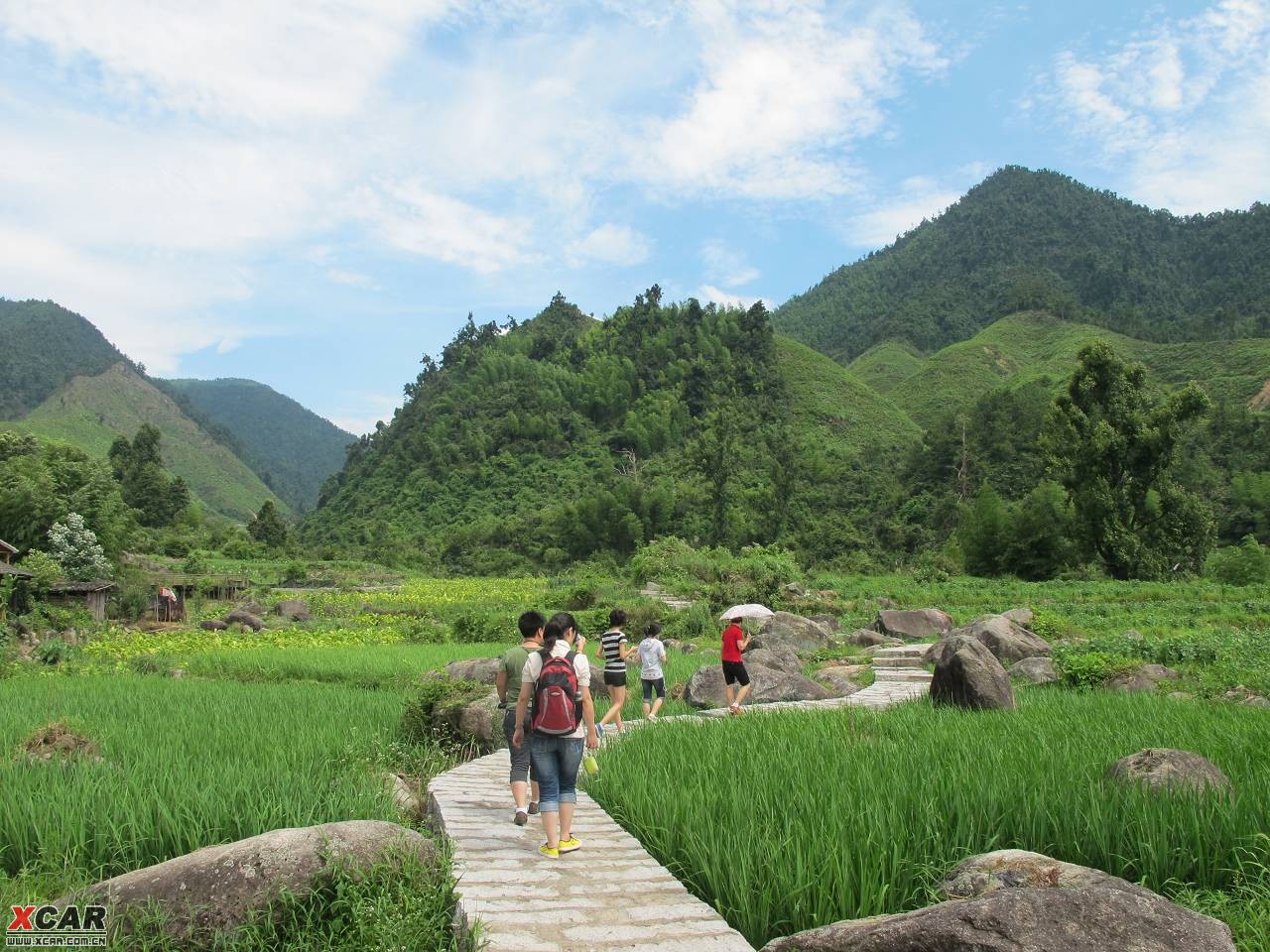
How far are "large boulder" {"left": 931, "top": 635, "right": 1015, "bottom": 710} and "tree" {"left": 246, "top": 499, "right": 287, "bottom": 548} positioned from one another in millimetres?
65100

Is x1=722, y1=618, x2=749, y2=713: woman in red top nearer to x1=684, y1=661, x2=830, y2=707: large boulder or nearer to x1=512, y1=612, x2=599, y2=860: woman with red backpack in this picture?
x1=684, y1=661, x2=830, y2=707: large boulder

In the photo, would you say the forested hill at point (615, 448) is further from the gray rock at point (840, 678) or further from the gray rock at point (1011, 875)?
the gray rock at point (1011, 875)

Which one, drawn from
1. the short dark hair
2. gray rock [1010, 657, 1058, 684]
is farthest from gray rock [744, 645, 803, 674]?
the short dark hair

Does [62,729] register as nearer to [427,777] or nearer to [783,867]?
[427,777]

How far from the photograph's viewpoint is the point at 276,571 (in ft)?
173

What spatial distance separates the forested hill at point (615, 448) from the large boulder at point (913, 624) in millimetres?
29370

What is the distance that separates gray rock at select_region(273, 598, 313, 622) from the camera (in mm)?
31764

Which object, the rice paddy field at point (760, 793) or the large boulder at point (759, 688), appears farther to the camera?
the large boulder at point (759, 688)

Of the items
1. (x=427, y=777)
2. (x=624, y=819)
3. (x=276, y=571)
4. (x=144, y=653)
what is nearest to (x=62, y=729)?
(x=427, y=777)

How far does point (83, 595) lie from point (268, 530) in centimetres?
4068

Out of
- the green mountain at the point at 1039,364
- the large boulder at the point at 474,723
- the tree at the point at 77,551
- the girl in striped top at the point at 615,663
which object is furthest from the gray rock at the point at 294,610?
the green mountain at the point at 1039,364

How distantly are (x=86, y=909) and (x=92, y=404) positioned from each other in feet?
485

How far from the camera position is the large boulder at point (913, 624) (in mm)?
23391

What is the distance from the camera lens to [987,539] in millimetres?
41500
